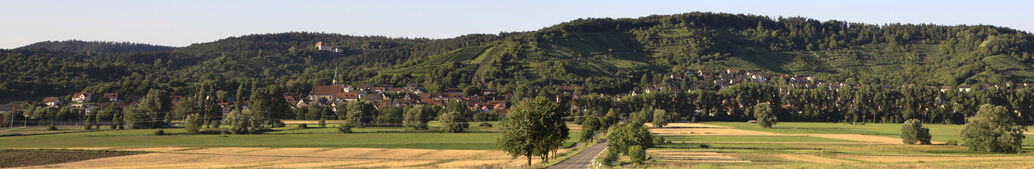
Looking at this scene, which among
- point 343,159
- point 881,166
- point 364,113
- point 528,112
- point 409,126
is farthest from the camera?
point 364,113

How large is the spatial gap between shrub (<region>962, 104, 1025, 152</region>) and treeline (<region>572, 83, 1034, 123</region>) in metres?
96.0

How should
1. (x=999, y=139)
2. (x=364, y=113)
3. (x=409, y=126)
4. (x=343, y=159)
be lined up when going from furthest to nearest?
(x=364, y=113)
(x=409, y=126)
(x=999, y=139)
(x=343, y=159)

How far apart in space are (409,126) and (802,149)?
234 feet

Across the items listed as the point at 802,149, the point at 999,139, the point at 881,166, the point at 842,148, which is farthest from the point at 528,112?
the point at 999,139

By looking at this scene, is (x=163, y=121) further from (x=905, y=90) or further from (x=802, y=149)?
(x=905, y=90)

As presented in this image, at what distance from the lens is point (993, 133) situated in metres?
83.8

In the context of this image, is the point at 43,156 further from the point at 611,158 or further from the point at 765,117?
the point at 765,117

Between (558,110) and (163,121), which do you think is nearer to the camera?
(558,110)

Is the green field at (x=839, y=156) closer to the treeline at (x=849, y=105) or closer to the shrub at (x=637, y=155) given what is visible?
the shrub at (x=637, y=155)

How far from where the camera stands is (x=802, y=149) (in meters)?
85.4

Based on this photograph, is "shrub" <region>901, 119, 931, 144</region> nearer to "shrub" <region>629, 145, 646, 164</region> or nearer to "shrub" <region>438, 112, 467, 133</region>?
"shrub" <region>629, 145, 646, 164</region>

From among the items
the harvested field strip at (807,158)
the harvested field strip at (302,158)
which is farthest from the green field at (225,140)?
the harvested field strip at (807,158)

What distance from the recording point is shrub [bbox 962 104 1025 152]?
82.9 meters

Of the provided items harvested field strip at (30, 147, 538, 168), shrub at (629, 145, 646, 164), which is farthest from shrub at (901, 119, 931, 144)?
harvested field strip at (30, 147, 538, 168)
